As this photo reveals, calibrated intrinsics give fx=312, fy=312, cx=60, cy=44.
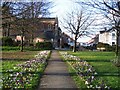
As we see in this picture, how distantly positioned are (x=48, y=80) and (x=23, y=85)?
6.73ft

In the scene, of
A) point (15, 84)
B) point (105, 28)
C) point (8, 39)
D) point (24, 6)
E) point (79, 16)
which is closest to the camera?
point (15, 84)

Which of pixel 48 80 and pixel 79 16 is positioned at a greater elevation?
pixel 79 16

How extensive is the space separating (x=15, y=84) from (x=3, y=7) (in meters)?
12.2

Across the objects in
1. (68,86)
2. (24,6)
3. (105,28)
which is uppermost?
(24,6)

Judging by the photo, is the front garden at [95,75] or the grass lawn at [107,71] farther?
the grass lawn at [107,71]

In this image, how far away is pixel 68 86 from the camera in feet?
37.5

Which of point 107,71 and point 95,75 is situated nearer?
point 95,75

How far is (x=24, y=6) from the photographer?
2398cm

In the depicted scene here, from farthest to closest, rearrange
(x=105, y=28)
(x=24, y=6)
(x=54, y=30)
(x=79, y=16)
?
(x=54, y=30) → (x=79, y=16) → (x=105, y=28) → (x=24, y=6)

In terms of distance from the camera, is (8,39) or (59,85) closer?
(59,85)

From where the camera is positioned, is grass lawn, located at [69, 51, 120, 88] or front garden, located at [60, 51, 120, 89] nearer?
front garden, located at [60, 51, 120, 89]

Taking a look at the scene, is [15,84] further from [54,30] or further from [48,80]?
[54,30]

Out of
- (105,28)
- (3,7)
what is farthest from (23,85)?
(105,28)

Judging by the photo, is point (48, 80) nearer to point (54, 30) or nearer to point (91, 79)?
point (91, 79)
